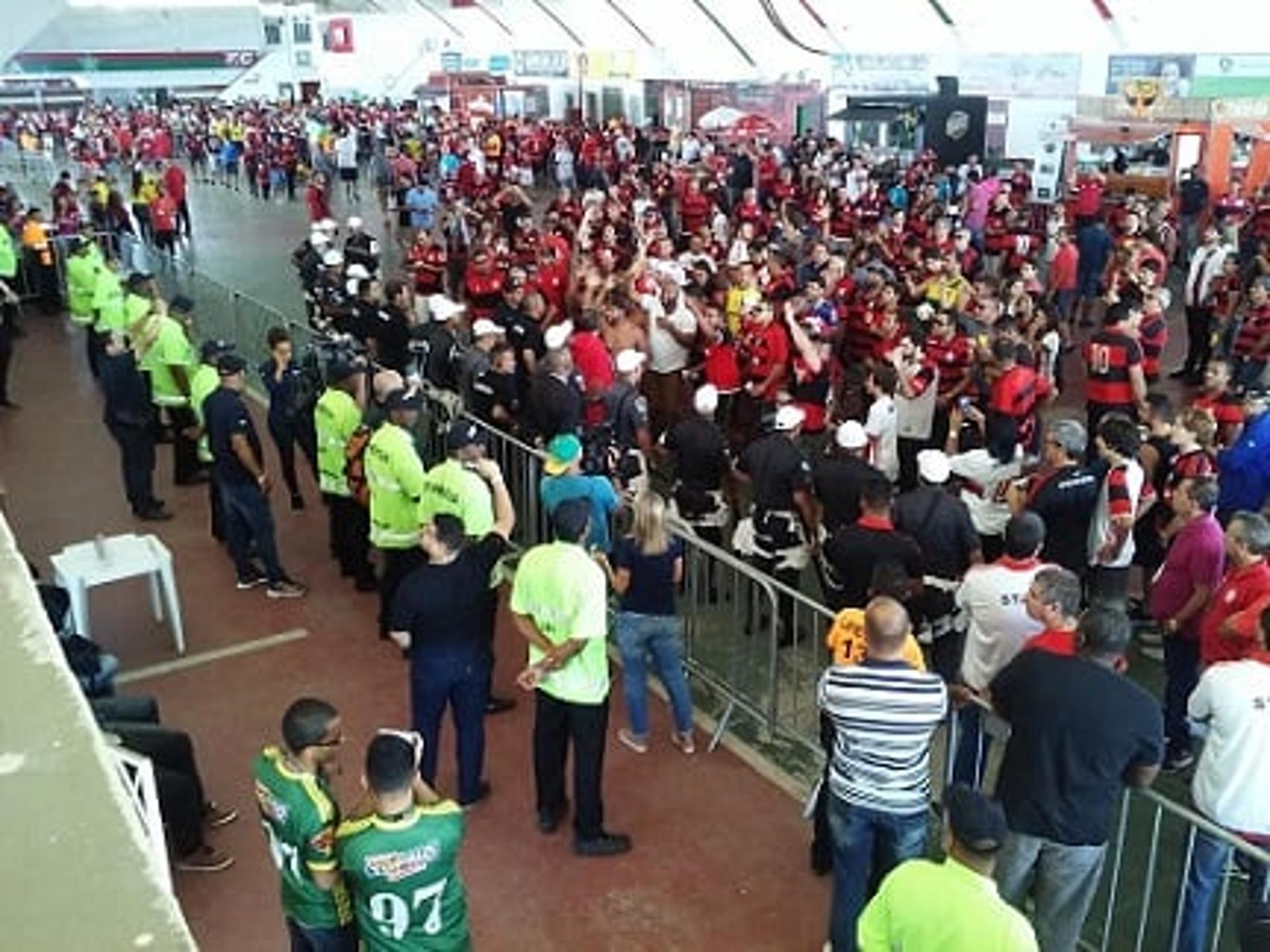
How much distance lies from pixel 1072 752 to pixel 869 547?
5.27 feet

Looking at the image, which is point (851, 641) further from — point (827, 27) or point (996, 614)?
point (827, 27)

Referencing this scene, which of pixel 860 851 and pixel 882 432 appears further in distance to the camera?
pixel 882 432

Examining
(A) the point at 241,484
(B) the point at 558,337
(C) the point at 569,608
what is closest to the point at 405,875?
(C) the point at 569,608

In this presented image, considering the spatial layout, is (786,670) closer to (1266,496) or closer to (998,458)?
(998,458)

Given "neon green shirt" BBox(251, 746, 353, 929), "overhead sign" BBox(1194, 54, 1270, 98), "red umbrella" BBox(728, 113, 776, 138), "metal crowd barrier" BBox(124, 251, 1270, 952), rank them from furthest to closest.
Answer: "red umbrella" BBox(728, 113, 776, 138) → "overhead sign" BBox(1194, 54, 1270, 98) → "metal crowd barrier" BBox(124, 251, 1270, 952) → "neon green shirt" BBox(251, 746, 353, 929)

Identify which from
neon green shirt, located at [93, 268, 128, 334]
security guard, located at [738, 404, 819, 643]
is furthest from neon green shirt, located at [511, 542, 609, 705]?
neon green shirt, located at [93, 268, 128, 334]

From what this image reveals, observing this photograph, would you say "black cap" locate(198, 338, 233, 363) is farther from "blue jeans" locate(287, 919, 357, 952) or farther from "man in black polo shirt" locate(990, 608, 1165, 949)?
"man in black polo shirt" locate(990, 608, 1165, 949)

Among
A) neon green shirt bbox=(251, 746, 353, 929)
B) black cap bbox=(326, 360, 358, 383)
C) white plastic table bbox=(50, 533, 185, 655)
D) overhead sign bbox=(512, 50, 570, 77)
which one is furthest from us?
overhead sign bbox=(512, 50, 570, 77)

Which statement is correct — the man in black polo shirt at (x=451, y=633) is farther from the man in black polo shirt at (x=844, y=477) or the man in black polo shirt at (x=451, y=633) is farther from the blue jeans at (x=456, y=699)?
the man in black polo shirt at (x=844, y=477)

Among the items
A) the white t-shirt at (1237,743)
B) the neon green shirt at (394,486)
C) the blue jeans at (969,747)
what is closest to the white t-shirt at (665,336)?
the neon green shirt at (394,486)

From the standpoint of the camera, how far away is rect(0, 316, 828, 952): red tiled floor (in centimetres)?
480

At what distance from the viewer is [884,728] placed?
3906 mm

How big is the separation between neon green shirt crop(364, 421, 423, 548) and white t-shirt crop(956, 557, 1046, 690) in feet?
9.67

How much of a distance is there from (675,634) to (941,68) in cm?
2127
